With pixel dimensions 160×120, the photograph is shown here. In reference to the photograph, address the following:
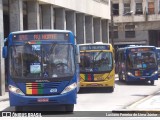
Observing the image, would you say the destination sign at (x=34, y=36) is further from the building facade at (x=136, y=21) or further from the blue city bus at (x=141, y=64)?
the building facade at (x=136, y=21)

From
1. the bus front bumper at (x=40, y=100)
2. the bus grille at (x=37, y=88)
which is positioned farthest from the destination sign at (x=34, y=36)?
the bus front bumper at (x=40, y=100)

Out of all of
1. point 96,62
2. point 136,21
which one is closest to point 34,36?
point 96,62

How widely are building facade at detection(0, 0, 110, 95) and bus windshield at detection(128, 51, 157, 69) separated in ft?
22.2

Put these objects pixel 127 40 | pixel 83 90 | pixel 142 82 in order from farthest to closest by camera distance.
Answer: pixel 127 40
pixel 142 82
pixel 83 90

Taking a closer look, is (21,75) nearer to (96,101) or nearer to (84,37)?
(96,101)

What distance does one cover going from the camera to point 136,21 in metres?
66.2

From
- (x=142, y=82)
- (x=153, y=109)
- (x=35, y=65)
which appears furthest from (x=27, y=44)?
(x=142, y=82)

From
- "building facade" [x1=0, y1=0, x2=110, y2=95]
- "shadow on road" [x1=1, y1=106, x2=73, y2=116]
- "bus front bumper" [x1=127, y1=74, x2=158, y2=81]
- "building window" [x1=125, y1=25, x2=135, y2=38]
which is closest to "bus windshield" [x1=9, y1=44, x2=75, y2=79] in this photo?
"shadow on road" [x1=1, y1=106, x2=73, y2=116]

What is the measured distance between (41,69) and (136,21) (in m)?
51.8

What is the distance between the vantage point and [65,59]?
15.8 m

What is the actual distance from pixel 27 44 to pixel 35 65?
0.79 meters

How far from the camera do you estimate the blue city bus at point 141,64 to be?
30234mm

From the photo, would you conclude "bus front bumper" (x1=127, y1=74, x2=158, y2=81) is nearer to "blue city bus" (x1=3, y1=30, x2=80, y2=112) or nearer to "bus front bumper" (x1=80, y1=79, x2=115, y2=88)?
"bus front bumper" (x1=80, y1=79, x2=115, y2=88)

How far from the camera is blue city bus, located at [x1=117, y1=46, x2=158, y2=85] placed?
30.2 meters
